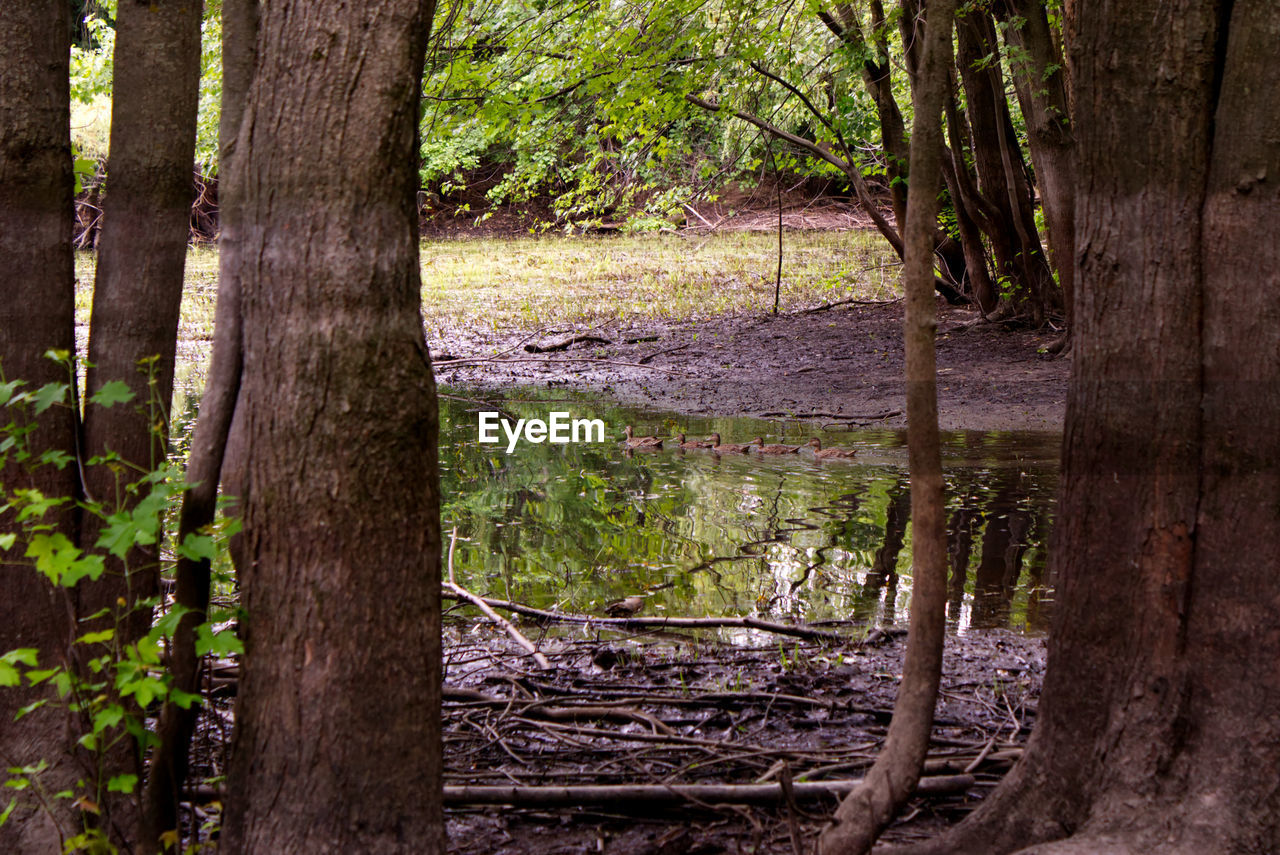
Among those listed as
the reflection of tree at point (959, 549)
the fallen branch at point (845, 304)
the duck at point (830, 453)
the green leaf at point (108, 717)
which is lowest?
the reflection of tree at point (959, 549)

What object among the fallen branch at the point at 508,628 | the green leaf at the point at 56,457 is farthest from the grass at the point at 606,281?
the green leaf at the point at 56,457

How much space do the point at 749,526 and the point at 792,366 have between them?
7.11 metres

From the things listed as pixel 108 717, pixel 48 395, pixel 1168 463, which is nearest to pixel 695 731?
pixel 1168 463

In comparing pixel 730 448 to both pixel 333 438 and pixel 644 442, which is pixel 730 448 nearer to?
pixel 644 442

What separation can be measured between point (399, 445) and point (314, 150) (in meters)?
0.74

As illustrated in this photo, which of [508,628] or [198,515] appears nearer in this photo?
[198,515]

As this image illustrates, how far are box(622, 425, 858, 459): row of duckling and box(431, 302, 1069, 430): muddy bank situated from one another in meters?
1.46

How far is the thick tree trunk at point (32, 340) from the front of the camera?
10.9ft

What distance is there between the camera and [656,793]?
3.71m

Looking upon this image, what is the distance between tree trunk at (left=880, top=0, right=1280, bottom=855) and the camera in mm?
2922

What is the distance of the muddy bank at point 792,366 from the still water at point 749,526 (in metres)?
1.11

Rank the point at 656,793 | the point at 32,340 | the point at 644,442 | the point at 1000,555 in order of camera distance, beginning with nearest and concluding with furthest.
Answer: the point at 32,340, the point at 656,793, the point at 1000,555, the point at 644,442

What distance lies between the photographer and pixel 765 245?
95.1 ft

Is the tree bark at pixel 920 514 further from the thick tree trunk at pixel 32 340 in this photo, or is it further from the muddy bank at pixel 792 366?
the muddy bank at pixel 792 366
